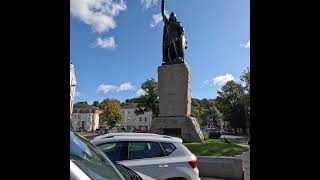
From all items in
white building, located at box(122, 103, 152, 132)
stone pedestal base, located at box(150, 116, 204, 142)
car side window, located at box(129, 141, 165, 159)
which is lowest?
white building, located at box(122, 103, 152, 132)

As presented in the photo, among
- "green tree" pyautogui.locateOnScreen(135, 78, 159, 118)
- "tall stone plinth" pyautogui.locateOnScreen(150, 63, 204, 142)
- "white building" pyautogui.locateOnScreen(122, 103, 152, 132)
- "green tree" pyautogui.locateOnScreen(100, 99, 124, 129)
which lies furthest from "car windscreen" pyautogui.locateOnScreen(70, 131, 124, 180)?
"white building" pyautogui.locateOnScreen(122, 103, 152, 132)

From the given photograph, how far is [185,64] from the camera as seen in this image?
20984mm

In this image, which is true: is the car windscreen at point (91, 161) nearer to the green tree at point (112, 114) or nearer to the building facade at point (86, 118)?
the green tree at point (112, 114)

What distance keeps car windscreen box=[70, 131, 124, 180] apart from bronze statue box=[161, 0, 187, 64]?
18.5m

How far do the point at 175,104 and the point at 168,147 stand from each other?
570 inches

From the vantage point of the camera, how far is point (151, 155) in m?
6.04

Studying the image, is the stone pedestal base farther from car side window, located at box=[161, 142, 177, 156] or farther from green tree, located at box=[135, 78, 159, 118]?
green tree, located at box=[135, 78, 159, 118]

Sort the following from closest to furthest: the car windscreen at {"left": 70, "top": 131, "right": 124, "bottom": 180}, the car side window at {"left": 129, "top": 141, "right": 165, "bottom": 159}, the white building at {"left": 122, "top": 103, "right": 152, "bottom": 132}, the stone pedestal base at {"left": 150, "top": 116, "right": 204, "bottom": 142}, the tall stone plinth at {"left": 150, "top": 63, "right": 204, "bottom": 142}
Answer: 1. the car windscreen at {"left": 70, "top": 131, "right": 124, "bottom": 180}
2. the car side window at {"left": 129, "top": 141, "right": 165, "bottom": 159}
3. the stone pedestal base at {"left": 150, "top": 116, "right": 204, "bottom": 142}
4. the tall stone plinth at {"left": 150, "top": 63, "right": 204, "bottom": 142}
5. the white building at {"left": 122, "top": 103, "right": 152, "bottom": 132}

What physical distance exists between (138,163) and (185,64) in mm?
15623

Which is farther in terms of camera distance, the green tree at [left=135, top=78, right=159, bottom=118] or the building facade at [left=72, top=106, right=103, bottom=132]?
the building facade at [left=72, top=106, right=103, bottom=132]

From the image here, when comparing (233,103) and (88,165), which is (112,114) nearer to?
(233,103)

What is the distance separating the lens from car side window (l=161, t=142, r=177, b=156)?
6.15 metres

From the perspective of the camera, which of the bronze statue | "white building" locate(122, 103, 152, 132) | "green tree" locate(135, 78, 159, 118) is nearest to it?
the bronze statue
